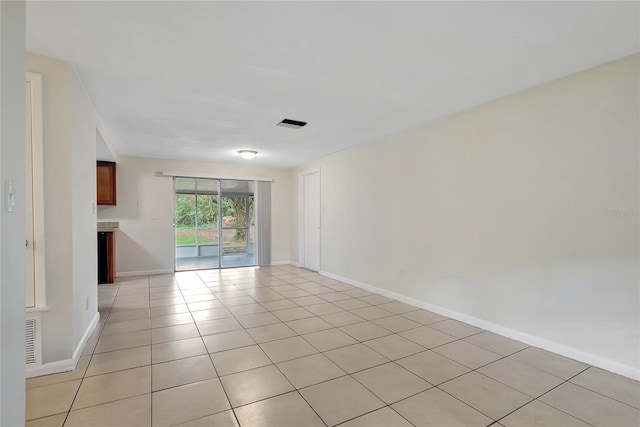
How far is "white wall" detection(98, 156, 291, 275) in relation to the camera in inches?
223

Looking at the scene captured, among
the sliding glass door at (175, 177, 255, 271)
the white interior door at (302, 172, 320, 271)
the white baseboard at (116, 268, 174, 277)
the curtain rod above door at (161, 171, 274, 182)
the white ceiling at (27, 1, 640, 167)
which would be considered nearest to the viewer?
the white ceiling at (27, 1, 640, 167)

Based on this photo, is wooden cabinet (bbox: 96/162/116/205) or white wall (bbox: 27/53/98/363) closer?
white wall (bbox: 27/53/98/363)

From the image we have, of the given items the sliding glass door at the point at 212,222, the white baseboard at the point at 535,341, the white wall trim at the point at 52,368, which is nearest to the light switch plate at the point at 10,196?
the white wall trim at the point at 52,368

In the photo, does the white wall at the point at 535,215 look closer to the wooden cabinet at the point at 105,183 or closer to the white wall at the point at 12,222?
the white wall at the point at 12,222

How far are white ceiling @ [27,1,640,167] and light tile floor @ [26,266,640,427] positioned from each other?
2329 millimetres

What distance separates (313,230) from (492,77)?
4426mm

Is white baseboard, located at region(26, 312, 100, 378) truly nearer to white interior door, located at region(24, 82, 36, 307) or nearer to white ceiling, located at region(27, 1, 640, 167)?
white interior door, located at region(24, 82, 36, 307)

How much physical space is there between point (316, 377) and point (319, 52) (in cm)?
234

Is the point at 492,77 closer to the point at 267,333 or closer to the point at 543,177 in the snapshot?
the point at 543,177

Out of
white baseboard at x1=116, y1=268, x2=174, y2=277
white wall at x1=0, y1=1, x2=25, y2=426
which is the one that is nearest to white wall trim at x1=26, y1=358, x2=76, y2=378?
white wall at x1=0, y1=1, x2=25, y2=426

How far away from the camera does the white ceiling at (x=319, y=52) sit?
170 cm

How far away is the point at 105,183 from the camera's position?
17.5 ft

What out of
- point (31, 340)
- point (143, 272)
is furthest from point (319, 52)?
point (143, 272)

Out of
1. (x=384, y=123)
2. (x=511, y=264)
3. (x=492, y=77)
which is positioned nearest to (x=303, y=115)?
(x=384, y=123)
